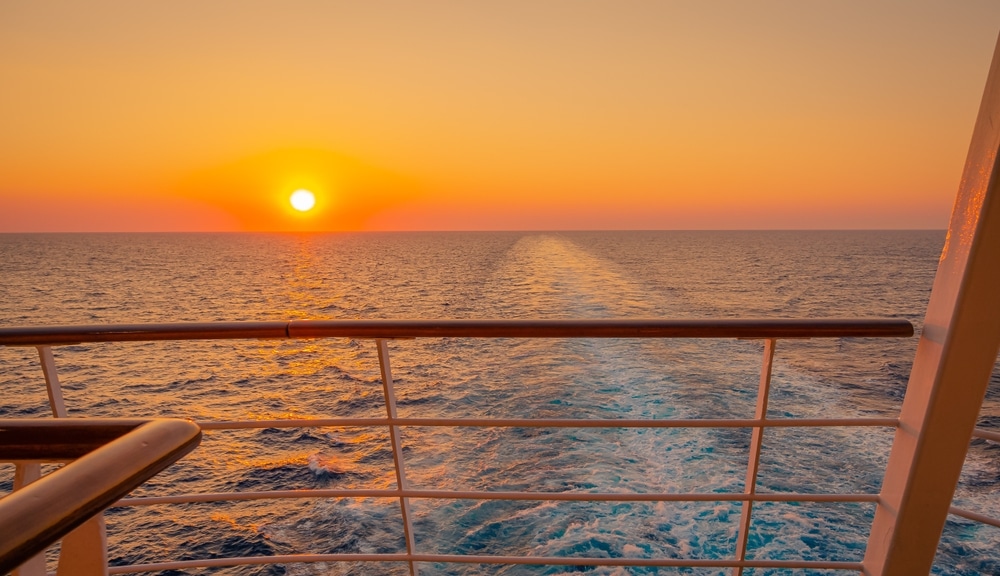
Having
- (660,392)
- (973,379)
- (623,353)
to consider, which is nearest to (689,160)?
(623,353)

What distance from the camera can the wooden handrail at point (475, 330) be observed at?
0.93 m

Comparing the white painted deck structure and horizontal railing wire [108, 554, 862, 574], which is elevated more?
the white painted deck structure

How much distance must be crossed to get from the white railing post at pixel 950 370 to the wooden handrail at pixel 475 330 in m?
0.12

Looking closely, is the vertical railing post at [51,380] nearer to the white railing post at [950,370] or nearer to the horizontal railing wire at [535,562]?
the horizontal railing wire at [535,562]

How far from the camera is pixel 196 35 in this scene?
3777 mm

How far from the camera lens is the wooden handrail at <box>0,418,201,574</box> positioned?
0.21 metres

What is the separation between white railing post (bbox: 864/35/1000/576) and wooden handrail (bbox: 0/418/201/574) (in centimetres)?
127

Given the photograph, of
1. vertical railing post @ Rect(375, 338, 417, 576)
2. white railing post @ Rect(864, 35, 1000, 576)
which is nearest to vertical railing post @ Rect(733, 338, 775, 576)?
white railing post @ Rect(864, 35, 1000, 576)

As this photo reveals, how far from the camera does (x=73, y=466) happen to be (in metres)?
0.26

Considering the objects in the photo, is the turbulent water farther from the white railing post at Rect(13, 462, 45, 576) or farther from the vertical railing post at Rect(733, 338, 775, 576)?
the white railing post at Rect(13, 462, 45, 576)

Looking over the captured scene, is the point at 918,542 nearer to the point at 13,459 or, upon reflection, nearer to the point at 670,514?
the point at 13,459

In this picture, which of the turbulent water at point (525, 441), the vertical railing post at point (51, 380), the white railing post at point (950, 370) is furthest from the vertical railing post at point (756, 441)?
the turbulent water at point (525, 441)

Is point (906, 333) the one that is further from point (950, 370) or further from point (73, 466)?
point (73, 466)

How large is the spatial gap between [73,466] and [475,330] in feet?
2.31
